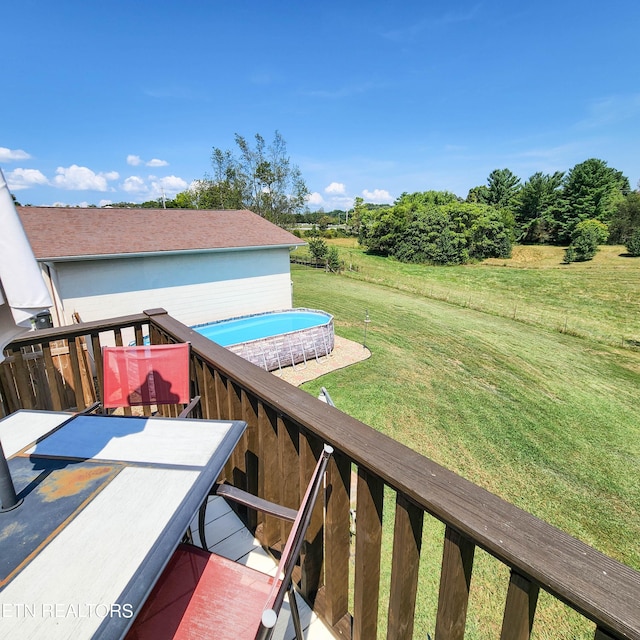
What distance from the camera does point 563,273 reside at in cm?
2712

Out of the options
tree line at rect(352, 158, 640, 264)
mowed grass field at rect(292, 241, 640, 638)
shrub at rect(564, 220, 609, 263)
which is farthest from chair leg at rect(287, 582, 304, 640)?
shrub at rect(564, 220, 609, 263)

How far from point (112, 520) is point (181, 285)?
11.8 metres

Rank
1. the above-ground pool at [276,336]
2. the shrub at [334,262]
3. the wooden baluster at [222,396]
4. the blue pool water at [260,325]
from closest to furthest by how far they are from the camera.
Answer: the wooden baluster at [222,396], the above-ground pool at [276,336], the blue pool water at [260,325], the shrub at [334,262]

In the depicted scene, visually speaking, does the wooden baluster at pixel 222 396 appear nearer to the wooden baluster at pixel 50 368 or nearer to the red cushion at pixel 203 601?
the red cushion at pixel 203 601

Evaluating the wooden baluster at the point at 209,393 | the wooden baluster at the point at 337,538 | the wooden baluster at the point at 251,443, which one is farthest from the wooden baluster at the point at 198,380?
the wooden baluster at the point at 337,538

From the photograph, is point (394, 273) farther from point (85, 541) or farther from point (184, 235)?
point (85, 541)

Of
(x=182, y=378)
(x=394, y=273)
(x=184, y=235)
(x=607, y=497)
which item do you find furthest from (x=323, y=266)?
(x=182, y=378)

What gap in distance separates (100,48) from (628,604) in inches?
635

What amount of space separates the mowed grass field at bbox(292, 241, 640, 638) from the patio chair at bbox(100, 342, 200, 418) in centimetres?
344

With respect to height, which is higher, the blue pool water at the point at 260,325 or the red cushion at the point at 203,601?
the red cushion at the point at 203,601

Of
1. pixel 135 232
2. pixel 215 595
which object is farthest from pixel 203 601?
pixel 135 232

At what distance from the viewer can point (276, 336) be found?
383 inches

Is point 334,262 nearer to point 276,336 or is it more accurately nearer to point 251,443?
point 276,336

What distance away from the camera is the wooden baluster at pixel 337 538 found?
1205 mm
